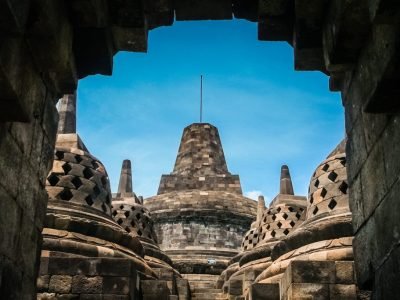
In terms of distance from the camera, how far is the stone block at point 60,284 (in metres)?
7.24

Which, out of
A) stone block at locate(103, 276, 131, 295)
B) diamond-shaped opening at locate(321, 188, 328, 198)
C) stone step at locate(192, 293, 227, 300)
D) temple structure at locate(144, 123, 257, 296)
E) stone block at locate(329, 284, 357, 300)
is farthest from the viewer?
temple structure at locate(144, 123, 257, 296)

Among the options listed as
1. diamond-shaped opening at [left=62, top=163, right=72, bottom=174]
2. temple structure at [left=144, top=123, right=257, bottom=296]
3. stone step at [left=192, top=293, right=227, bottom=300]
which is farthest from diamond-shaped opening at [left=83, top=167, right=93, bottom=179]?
temple structure at [left=144, top=123, right=257, bottom=296]

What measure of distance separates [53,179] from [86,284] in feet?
8.68

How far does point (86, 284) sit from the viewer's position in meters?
7.25

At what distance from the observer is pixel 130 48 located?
468 centimetres

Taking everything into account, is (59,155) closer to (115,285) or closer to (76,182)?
(76,182)

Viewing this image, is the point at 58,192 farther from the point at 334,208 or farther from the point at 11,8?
the point at 11,8

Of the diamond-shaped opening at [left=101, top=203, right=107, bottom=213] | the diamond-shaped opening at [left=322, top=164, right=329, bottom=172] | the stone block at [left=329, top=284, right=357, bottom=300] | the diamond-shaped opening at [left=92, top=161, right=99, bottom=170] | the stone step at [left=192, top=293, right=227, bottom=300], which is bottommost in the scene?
the stone block at [left=329, top=284, right=357, bottom=300]

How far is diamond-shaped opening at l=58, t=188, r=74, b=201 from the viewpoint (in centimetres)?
928

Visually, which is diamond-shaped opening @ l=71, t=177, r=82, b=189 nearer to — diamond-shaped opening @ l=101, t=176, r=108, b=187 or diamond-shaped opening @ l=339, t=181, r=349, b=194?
diamond-shaped opening @ l=101, t=176, r=108, b=187

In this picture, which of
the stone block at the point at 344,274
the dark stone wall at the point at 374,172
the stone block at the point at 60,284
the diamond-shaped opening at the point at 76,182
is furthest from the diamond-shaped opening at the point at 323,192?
the dark stone wall at the point at 374,172

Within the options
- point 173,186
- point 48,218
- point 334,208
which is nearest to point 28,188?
point 48,218

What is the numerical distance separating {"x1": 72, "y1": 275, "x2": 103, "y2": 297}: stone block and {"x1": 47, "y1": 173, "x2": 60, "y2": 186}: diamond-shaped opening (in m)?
2.47

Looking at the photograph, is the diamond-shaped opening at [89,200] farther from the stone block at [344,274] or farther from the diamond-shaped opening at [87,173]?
the stone block at [344,274]
